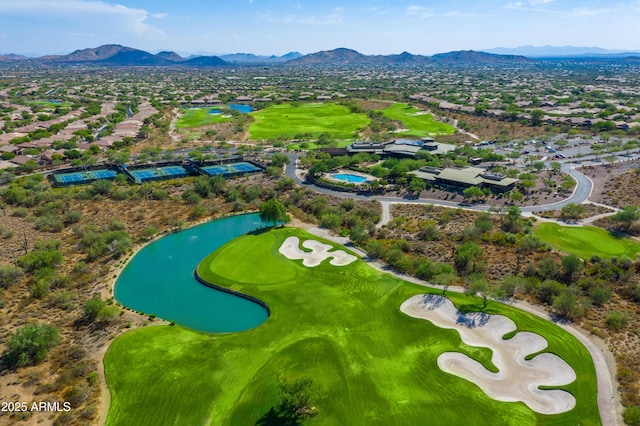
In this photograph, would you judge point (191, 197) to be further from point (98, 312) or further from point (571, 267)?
point (571, 267)

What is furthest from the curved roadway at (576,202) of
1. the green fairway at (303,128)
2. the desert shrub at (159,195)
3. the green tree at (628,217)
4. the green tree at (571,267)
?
the green fairway at (303,128)

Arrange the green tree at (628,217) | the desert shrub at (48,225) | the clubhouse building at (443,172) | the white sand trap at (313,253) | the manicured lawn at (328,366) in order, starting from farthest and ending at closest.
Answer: the clubhouse building at (443,172)
the desert shrub at (48,225)
the green tree at (628,217)
the white sand trap at (313,253)
the manicured lawn at (328,366)

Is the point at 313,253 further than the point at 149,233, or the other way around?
the point at 149,233

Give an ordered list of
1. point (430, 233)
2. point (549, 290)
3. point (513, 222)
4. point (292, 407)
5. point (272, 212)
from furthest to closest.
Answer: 1. point (272, 212)
2. point (513, 222)
3. point (430, 233)
4. point (549, 290)
5. point (292, 407)

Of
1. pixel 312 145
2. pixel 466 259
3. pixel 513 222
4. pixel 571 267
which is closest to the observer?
pixel 571 267

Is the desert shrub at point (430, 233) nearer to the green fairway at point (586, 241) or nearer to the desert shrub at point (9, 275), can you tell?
the green fairway at point (586, 241)

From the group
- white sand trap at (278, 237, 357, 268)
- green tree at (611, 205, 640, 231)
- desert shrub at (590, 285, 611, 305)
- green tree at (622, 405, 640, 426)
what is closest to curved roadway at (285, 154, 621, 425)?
green tree at (622, 405, 640, 426)

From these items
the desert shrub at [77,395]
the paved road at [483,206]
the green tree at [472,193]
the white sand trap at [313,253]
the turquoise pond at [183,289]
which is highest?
the green tree at [472,193]

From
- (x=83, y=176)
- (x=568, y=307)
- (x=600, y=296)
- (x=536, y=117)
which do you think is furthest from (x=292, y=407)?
(x=536, y=117)
